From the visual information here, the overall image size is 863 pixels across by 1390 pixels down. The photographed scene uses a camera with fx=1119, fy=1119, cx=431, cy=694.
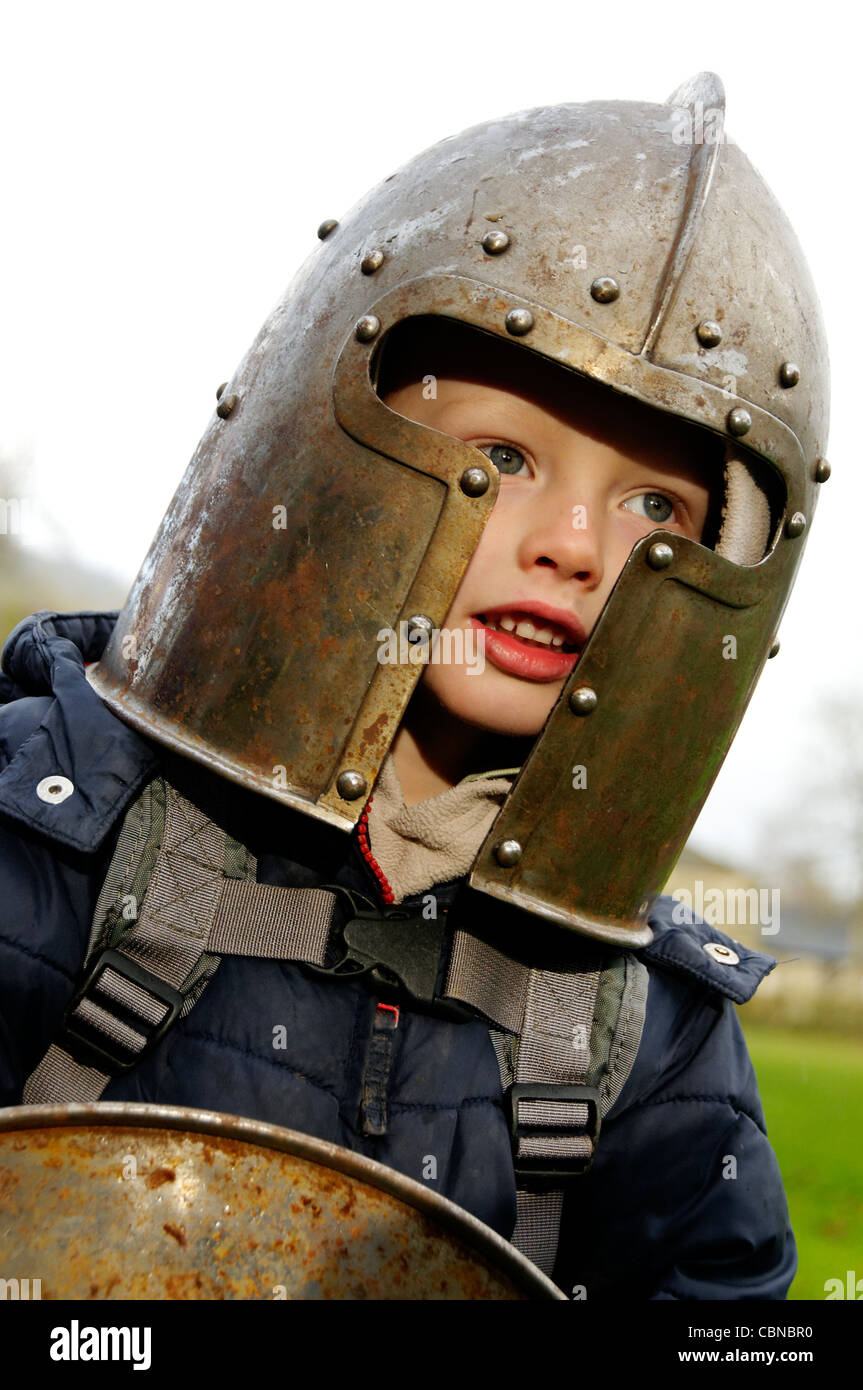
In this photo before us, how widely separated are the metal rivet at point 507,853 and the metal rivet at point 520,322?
0.76 metres

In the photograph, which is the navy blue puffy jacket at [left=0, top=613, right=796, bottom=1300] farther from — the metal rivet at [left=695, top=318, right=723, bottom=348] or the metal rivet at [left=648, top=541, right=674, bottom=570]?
the metal rivet at [left=695, top=318, right=723, bottom=348]

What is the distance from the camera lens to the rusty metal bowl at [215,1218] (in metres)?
1.07

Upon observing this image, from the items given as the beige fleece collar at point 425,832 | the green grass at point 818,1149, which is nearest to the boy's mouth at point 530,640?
the beige fleece collar at point 425,832

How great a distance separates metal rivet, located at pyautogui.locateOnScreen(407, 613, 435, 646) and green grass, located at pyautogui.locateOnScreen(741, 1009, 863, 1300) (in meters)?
3.06

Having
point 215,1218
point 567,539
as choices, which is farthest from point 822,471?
point 215,1218

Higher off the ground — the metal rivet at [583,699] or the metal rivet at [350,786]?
the metal rivet at [583,699]

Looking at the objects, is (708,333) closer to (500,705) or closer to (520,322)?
(520,322)

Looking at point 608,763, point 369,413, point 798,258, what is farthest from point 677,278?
point 608,763

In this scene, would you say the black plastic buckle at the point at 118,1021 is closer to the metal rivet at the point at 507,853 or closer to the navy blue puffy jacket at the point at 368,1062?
the navy blue puffy jacket at the point at 368,1062

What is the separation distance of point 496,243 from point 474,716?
73 centimetres

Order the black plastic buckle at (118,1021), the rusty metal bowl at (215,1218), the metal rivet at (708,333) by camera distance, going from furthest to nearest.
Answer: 1. the metal rivet at (708,333)
2. the black plastic buckle at (118,1021)
3. the rusty metal bowl at (215,1218)

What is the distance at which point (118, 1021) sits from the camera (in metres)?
1.50

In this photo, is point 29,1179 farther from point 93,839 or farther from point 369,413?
→ point 369,413

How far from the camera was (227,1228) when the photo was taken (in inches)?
43.8
